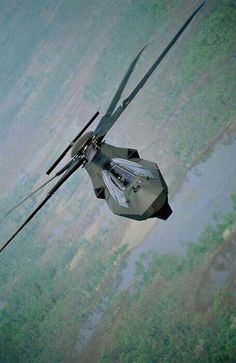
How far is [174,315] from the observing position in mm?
49844

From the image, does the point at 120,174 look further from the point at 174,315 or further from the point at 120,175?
the point at 174,315

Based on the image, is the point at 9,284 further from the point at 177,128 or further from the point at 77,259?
the point at 177,128

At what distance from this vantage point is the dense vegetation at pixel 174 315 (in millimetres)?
43475

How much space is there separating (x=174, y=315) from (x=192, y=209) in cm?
1814

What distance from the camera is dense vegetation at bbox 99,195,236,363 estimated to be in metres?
43.5

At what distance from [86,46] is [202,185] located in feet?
418

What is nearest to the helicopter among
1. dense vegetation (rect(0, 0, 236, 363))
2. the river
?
dense vegetation (rect(0, 0, 236, 363))

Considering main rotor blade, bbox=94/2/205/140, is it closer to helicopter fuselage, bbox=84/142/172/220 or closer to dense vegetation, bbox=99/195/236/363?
helicopter fuselage, bbox=84/142/172/220

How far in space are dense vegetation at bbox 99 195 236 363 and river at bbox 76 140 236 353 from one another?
2.23m

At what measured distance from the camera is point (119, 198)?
94.7ft

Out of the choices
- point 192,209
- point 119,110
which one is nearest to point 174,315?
point 192,209

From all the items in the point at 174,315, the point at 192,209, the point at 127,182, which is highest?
the point at 127,182

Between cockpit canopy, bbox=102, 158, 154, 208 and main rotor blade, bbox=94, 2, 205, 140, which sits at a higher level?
main rotor blade, bbox=94, 2, 205, 140

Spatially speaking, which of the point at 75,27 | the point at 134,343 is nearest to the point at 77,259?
the point at 134,343
